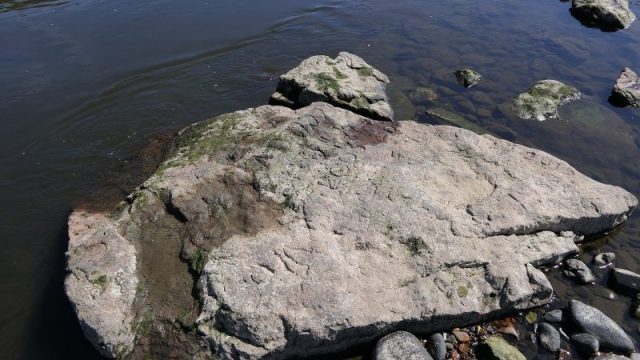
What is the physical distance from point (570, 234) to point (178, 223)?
19.4 feet

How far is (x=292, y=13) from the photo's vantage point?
15.9 m

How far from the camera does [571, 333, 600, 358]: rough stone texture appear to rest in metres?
6.06

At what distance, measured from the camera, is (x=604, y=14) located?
15.9 meters

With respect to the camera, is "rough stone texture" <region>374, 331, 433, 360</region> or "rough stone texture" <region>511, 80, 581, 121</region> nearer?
"rough stone texture" <region>374, 331, 433, 360</region>

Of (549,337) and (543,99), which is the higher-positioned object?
(543,99)

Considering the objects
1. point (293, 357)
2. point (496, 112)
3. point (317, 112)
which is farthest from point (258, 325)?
point (496, 112)

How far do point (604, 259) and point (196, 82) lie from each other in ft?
31.6

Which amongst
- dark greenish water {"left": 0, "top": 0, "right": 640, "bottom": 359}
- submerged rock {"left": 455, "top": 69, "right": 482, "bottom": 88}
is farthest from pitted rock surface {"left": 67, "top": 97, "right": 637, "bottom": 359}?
submerged rock {"left": 455, "top": 69, "right": 482, "bottom": 88}

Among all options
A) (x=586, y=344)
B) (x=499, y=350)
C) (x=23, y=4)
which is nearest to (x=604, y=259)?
(x=586, y=344)

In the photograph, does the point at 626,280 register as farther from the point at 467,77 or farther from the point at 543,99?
the point at 467,77

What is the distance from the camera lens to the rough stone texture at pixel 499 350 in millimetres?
5863

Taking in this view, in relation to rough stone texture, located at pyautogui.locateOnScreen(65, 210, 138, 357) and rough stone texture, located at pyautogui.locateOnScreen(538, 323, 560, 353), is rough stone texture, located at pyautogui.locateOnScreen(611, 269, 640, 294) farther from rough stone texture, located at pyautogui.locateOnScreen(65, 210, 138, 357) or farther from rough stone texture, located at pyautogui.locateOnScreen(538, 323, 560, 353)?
rough stone texture, located at pyautogui.locateOnScreen(65, 210, 138, 357)

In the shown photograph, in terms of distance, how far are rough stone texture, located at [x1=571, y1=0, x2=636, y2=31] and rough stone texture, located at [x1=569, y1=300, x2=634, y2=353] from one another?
13018 millimetres

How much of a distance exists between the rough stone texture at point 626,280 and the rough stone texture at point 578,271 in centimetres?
30
